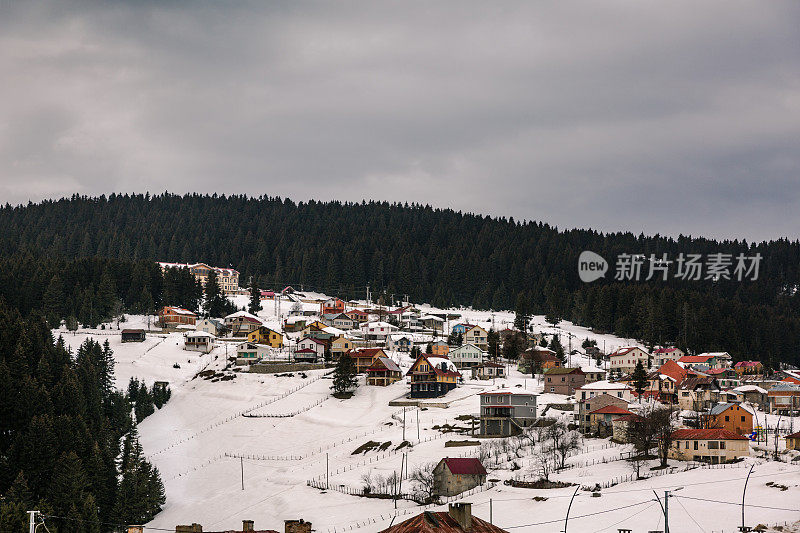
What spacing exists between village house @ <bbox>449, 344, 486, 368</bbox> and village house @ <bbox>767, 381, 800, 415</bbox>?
37.5 metres

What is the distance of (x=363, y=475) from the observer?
241ft

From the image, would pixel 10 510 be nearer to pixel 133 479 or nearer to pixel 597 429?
pixel 133 479

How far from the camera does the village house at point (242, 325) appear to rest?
14200 centimetres

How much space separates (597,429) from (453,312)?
305 ft

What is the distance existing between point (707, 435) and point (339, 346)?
6294 centimetres

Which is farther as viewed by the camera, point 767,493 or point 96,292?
point 96,292

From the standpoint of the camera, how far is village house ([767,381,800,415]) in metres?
97.5

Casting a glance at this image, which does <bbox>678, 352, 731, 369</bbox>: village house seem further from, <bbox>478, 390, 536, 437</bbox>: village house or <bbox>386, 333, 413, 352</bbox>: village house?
<bbox>478, 390, 536, 437</bbox>: village house

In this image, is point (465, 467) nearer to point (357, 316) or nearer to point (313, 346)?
point (313, 346)

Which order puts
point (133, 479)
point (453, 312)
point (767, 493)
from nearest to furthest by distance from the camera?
1. point (767, 493)
2. point (133, 479)
3. point (453, 312)

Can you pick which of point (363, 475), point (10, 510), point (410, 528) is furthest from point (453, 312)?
point (410, 528)

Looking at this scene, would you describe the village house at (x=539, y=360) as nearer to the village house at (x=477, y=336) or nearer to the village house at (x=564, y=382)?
the village house at (x=564, y=382)

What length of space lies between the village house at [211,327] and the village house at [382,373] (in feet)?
131

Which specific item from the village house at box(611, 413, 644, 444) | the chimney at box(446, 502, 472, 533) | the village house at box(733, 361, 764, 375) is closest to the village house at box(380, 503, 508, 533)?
the chimney at box(446, 502, 472, 533)
